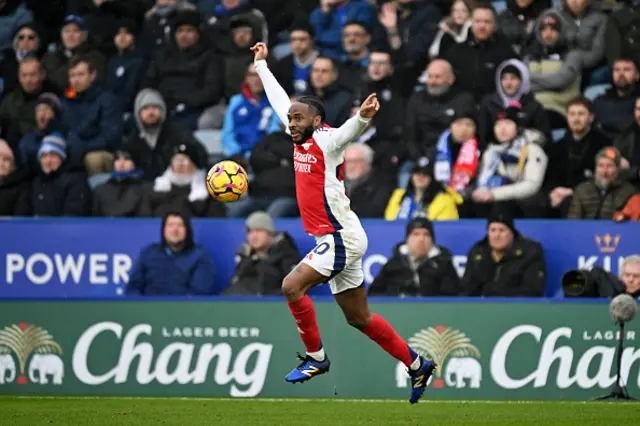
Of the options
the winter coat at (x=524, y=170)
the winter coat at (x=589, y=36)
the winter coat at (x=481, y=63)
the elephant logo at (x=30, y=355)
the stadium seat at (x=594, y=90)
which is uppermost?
the winter coat at (x=589, y=36)

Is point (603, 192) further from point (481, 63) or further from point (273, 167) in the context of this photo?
point (273, 167)

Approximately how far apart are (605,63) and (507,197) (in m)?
2.62

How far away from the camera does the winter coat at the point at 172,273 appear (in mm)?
14320

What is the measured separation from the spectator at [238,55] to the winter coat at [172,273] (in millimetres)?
3097

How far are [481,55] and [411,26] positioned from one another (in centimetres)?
134

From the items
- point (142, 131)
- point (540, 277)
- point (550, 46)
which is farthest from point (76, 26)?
point (540, 277)

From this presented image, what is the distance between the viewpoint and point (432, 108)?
15.4 meters

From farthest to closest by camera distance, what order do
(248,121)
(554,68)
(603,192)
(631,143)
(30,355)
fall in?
(248,121) → (554,68) → (631,143) → (603,192) → (30,355)

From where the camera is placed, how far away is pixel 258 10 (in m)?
17.1

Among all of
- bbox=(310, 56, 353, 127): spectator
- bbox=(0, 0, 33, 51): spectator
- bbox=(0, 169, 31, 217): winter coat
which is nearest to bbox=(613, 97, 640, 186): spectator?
bbox=(310, 56, 353, 127): spectator

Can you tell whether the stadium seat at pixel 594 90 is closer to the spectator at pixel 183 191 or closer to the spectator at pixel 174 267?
the spectator at pixel 183 191

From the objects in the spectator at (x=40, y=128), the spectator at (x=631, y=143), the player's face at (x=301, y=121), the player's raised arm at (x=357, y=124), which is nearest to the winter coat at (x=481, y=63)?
the spectator at (x=631, y=143)

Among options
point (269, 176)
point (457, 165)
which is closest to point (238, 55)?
point (269, 176)

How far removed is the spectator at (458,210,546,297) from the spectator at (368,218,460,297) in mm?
216
